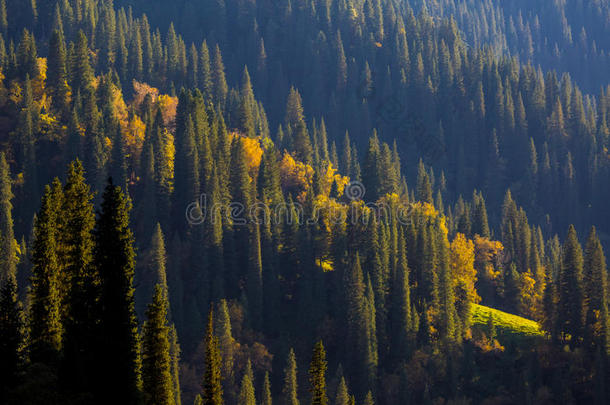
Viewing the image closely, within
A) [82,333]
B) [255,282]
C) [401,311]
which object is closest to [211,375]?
[82,333]

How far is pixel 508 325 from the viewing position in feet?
509

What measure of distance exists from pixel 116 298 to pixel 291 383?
261 ft

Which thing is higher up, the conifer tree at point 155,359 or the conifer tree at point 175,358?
the conifer tree at point 175,358

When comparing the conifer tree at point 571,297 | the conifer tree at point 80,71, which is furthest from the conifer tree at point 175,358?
the conifer tree at point 80,71

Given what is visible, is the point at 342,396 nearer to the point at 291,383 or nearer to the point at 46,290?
the point at 291,383

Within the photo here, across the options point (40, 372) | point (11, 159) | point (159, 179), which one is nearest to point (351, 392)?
→ point (159, 179)

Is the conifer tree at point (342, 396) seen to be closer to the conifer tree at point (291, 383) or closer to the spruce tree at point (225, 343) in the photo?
the conifer tree at point (291, 383)

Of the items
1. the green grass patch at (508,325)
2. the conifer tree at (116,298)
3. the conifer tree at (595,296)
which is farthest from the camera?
the green grass patch at (508,325)

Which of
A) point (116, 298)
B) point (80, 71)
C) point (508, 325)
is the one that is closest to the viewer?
point (116, 298)

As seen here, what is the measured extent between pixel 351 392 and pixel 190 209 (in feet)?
151

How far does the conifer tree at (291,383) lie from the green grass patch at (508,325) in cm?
3843

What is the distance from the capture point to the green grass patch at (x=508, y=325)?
490 feet

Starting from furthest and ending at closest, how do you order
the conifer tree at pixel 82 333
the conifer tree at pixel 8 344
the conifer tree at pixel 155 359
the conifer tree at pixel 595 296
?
the conifer tree at pixel 595 296, the conifer tree at pixel 155 359, the conifer tree at pixel 82 333, the conifer tree at pixel 8 344

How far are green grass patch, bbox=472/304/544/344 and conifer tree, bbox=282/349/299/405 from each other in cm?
3843
